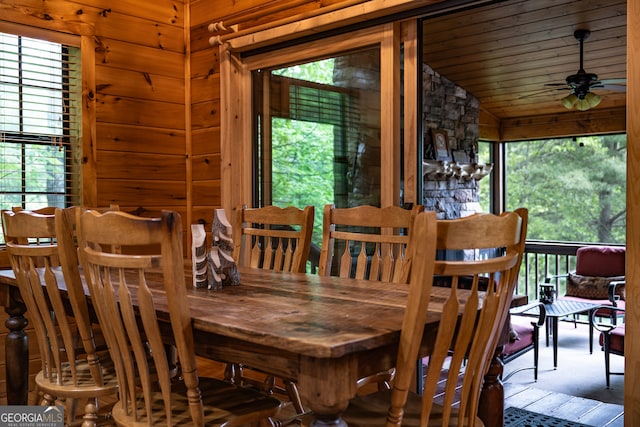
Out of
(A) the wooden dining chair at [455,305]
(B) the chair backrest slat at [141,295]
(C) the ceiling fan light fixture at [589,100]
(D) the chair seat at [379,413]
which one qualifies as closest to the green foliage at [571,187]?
(C) the ceiling fan light fixture at [589,100]

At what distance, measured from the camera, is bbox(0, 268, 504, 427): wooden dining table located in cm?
145

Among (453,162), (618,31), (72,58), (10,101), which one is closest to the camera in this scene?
(10,101)

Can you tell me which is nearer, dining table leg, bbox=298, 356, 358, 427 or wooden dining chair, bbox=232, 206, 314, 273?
dining table leg, bbox=298, 356, 358, 427

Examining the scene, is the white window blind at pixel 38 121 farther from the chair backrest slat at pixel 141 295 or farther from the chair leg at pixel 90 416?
the chair backrest slat at pixel 141 295

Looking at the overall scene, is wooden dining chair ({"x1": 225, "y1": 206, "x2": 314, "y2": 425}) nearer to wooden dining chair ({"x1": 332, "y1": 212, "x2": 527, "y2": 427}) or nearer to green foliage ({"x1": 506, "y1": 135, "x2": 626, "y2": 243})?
wooden dining chair ({"x1": 332, "y1": 212, "x2": 527, "y2": 427})

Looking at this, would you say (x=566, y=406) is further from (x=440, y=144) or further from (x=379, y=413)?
(x=440, y=144)

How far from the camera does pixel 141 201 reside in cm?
429

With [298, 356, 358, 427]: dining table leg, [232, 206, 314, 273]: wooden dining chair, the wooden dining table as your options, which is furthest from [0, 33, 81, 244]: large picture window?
[298, 356, 358, 427]: dining table leg

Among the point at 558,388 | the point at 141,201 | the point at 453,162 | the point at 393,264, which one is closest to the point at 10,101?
the point at 141,201

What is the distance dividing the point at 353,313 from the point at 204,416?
54 centimetres

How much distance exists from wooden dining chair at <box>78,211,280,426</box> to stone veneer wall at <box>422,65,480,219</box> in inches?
187

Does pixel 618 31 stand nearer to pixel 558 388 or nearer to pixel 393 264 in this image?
pixel 558 388

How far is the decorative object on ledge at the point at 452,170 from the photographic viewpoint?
21.3 ft

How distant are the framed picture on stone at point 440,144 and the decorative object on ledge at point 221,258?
467 cm
